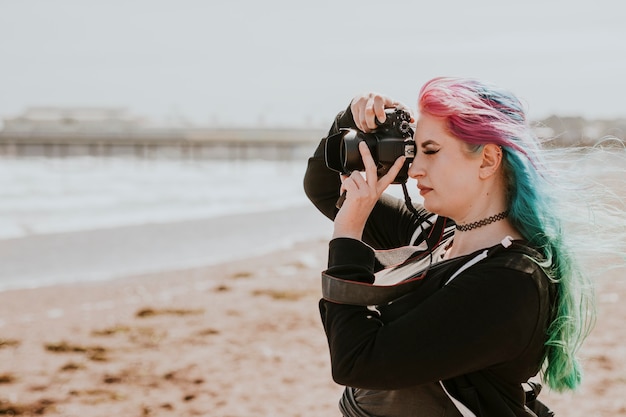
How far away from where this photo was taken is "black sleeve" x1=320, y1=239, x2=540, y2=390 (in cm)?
137

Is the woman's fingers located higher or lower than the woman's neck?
higher

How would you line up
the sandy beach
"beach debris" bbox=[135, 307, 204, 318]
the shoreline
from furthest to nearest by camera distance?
the shoreline → "beach debris" bbox=[135, 307, 204, 318] → the sandy beach

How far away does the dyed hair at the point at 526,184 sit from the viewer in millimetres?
1483

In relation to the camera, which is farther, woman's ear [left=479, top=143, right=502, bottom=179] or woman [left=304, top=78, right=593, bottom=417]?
woman's ear [left=479, top=143, right=502, bottom=179]

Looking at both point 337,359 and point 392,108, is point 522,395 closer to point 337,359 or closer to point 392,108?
point 337,359

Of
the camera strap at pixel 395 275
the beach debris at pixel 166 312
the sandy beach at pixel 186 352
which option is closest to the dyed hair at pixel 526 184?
the camera strap at pixel 395 275

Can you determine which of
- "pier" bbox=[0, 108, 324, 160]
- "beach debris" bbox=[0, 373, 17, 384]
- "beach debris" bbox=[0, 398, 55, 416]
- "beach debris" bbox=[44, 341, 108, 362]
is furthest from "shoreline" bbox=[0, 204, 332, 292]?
"pier" bbox=[0, 108, 324, 160]

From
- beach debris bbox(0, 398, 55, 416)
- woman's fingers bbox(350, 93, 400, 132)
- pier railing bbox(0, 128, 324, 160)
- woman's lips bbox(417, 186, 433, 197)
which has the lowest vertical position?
pier railing bbox(0, 128, 324, 160)

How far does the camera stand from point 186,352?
169 inches

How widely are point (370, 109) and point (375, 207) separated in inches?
15.6

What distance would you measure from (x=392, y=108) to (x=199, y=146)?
49809mm

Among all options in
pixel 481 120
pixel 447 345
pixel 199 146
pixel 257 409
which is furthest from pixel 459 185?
pixel 199 146

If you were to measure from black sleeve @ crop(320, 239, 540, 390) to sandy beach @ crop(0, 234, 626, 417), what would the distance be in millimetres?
2073

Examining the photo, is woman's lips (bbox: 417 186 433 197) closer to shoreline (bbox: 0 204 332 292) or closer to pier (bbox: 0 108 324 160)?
shoreline (bbox: 0 204 332 292)
